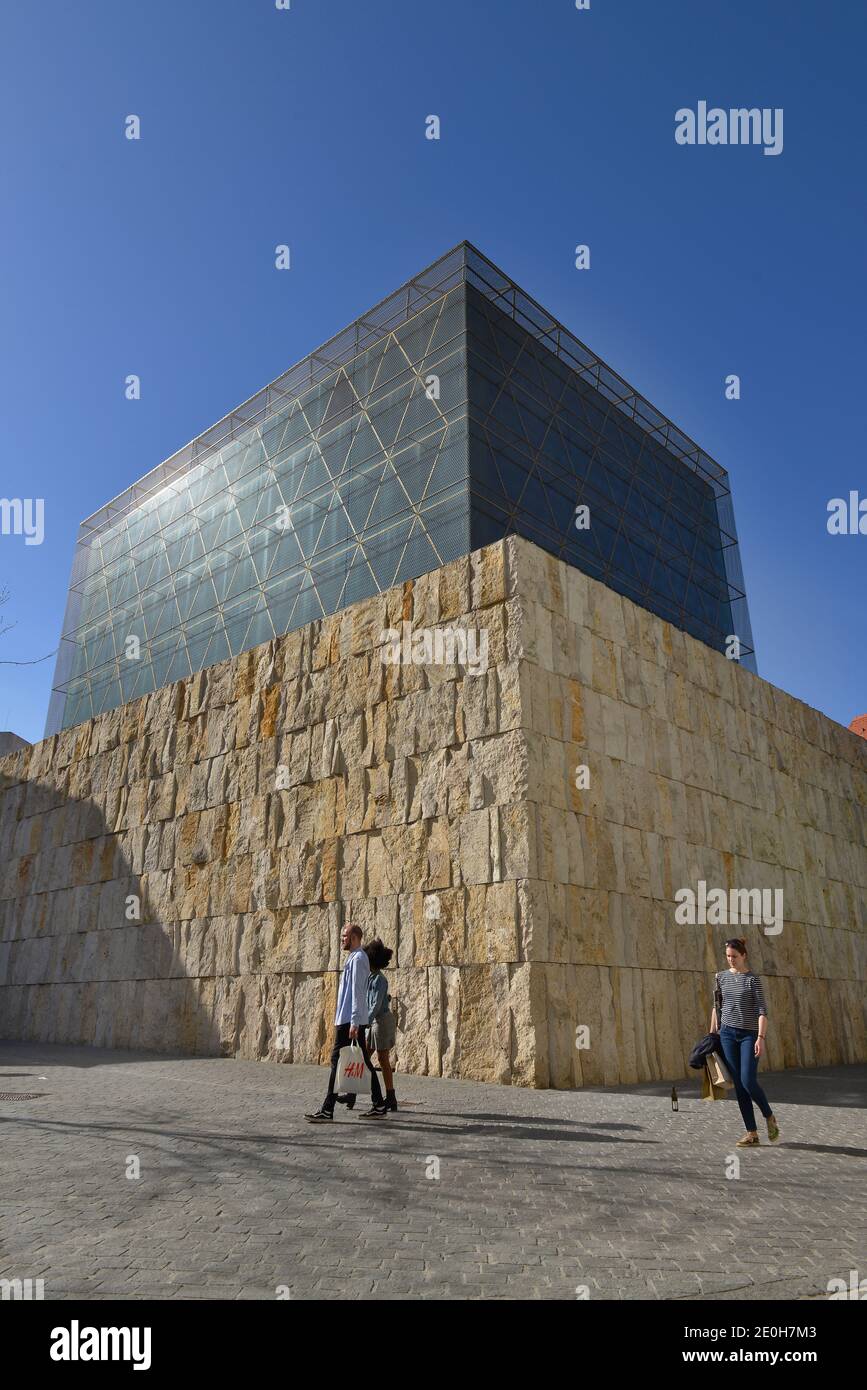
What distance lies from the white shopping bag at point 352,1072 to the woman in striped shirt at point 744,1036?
320 cm

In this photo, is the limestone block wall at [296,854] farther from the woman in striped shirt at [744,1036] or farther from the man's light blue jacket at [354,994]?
the woman in striped shirt at [744,1036]

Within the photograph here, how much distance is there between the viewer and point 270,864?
16.1 metres

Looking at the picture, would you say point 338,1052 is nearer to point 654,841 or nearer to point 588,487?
point 654,841

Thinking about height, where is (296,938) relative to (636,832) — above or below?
below

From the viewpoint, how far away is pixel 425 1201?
17.5 feet

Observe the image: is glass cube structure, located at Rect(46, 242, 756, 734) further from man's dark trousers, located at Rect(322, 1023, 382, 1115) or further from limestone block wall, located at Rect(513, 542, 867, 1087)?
man's dark trousers, located at Rect(322, 1023, 382, 1115)

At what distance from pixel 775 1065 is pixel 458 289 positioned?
21133 millimetres

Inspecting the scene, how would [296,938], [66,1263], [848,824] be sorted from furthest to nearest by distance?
[848,824] < [296,938] < [66,1263]

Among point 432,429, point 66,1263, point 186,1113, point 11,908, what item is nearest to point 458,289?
point 432,429

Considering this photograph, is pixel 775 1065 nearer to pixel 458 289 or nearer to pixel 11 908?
pixel 11 908

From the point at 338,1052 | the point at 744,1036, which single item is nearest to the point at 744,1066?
the point at 744,1036

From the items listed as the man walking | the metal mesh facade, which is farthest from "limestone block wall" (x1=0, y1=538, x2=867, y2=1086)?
the metal mesh facade

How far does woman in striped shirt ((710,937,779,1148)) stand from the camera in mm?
7363
